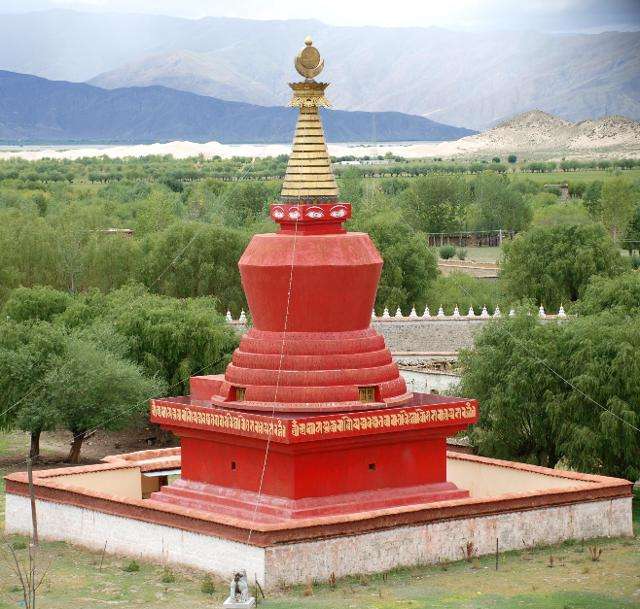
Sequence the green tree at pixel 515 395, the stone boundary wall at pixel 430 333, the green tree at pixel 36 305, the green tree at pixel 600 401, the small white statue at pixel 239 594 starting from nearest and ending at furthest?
1. the small white statue at pixel 239 594
2. the green tree at pixel 600 401
3. the green tree at pixel 515 395
4. the green tree at pixel 36 305
5. the stone boundary wall at pixel 430 333

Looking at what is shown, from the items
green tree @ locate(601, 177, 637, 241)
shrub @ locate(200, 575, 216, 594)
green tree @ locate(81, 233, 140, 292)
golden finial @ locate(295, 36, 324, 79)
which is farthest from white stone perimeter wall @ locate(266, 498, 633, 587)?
green tree @ locate(601, 177, 637, 241)

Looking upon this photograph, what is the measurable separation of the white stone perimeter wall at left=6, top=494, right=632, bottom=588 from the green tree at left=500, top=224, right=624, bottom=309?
136 feet

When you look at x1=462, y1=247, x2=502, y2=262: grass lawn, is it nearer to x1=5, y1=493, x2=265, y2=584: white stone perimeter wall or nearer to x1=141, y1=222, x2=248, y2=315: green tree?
x1=141, y1=222, x2=248, y2=315: green tree

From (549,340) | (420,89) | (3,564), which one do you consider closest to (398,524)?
(3,564)

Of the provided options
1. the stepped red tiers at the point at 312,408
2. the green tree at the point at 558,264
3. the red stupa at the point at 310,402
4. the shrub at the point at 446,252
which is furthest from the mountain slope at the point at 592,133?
the stepped red tiers at the point at 312,408

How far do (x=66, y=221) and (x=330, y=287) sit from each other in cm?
4779

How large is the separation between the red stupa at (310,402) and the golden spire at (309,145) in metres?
0.02

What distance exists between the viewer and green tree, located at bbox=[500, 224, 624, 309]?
253ft

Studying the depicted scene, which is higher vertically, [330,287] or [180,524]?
[330,287]

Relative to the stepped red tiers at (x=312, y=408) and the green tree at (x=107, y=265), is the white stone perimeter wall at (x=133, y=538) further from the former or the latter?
the green tree at (x=107, y=265)

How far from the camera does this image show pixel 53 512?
120 ft

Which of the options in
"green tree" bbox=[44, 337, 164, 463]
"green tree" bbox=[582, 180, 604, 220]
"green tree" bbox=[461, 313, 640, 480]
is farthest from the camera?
"green tree" bbox=[582, 180, 604, 220]

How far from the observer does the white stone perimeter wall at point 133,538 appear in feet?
106

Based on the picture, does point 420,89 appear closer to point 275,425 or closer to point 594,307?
point 594,307
